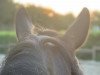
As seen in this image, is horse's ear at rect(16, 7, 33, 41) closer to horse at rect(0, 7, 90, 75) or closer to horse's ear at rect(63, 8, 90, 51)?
horse at rect(0, 7, 90, 75)

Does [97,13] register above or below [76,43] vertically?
above

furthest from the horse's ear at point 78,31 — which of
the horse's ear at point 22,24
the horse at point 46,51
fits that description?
the horse's ear at point 22,24

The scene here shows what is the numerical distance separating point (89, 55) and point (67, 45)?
19.0 meters

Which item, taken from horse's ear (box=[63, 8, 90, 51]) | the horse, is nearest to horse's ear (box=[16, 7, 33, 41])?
the horse

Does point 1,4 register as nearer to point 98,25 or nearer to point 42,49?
point 98,25

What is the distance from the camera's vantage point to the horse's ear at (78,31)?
8.98ft

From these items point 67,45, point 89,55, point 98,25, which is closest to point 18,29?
point 67,45

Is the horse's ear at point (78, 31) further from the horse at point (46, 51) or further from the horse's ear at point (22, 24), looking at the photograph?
the horse's ear at point (22, 24)

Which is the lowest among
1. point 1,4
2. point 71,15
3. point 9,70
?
point 9,70

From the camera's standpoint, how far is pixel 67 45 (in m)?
2.69

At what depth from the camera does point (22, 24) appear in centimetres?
300

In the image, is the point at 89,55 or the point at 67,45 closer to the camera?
the point at 67,45

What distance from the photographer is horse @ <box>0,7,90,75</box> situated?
231 cm

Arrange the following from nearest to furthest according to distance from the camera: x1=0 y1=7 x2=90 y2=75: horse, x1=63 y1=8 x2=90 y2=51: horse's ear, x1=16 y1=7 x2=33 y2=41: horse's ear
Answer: x1=0 y1=7 x2=90 y2=75: horse → x1=63 y1=8 x2=90 y2=51: horse's ear → x1=16 y1=7 x2=33 y2=41: horse's ear
